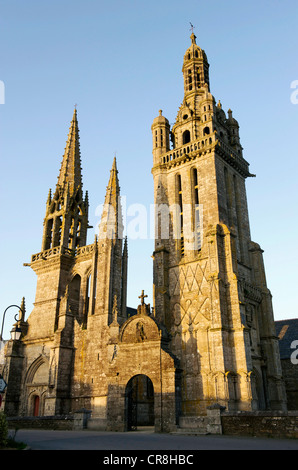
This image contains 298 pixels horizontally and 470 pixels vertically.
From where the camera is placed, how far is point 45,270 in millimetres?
36812

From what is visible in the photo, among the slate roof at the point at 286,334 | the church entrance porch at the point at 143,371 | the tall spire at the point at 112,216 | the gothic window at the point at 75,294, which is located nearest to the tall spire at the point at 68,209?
the gothic window at the point at 75,294

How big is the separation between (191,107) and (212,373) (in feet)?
77.7

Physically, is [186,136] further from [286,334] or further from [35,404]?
[35,404]

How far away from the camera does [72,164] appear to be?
4188cm

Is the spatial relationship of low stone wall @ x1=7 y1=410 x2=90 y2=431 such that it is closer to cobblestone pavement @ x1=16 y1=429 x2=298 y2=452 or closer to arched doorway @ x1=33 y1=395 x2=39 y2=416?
cobblestone pavement @ x1=16 y1=429 x2=298 y2=452

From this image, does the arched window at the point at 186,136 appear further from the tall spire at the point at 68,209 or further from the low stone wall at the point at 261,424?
the low stone wall at the point at 261,424

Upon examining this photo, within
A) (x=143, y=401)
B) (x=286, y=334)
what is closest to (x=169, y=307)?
(x=143, y=401)

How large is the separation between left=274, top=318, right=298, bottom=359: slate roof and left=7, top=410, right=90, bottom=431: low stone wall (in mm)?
23585

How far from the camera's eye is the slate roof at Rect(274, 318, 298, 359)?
3847cm

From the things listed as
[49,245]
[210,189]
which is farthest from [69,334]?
[210,189]

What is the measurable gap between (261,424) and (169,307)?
44.5ft

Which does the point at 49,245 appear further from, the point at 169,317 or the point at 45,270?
the point at 169,317

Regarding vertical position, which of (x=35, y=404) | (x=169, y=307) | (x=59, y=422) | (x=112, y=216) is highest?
(x=112, y=216)

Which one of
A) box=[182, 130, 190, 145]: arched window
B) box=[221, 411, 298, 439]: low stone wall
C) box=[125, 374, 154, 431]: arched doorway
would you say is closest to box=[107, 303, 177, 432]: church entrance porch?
box=[221, 411, 298, 439]: low stone wall
